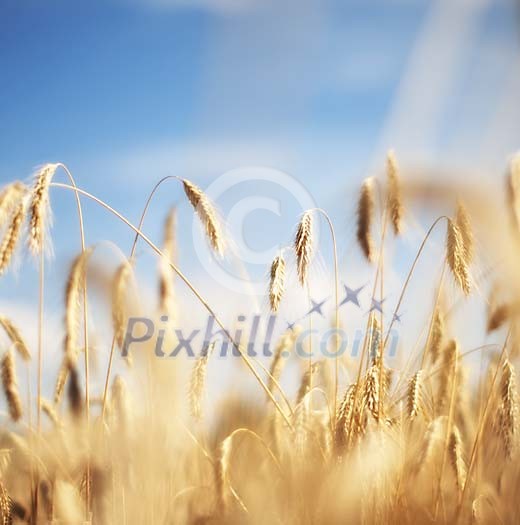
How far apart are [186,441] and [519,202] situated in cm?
221

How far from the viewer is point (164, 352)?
289 cm

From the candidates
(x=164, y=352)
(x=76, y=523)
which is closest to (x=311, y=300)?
(x=164, y=352)

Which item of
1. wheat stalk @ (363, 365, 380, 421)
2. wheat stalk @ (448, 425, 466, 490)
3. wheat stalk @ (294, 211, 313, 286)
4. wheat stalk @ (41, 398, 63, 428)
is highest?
wheat stalk @ (294, 211, 313, 286)

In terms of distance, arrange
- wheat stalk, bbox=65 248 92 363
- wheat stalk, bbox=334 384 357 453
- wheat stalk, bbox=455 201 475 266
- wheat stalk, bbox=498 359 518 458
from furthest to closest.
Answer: wheat stalk, bbox=65 248 92 363
wheat stalk, bbox=455 201 475 266
wheat stalk, bbox=498 359 518 458
wheat stalk, bbox=334 384 357 453

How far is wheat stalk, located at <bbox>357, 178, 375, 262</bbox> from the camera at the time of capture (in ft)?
8.09

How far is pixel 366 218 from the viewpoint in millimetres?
2529

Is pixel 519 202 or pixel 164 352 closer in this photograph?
pixel 519 202

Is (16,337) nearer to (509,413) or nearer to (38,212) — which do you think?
(38,212)

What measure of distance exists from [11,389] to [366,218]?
2.09m

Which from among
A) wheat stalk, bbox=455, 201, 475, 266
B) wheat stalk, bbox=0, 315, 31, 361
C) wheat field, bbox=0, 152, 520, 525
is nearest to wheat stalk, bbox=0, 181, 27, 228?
wheat field, bbox=0, 152, 520, 525

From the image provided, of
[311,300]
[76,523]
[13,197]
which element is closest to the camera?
[76,523]

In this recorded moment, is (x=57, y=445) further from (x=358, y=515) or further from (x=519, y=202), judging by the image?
(x=519, y=202)

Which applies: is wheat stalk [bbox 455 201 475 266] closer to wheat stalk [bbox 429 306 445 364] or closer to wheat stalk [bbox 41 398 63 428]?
wheat stalk [bbox 429 306 445 364]

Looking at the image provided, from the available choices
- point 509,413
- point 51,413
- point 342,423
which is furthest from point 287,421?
point 51,413
